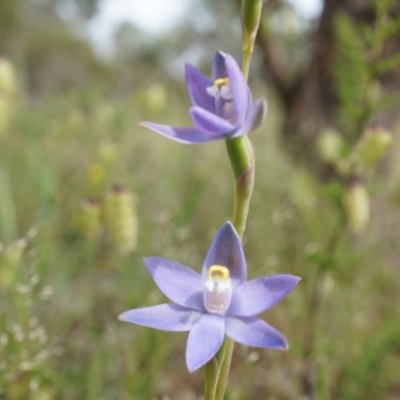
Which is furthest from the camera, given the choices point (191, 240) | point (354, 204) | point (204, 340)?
point (191, 240)

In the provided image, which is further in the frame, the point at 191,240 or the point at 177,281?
the point at 191,240

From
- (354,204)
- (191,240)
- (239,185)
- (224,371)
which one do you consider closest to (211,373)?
(224,371)

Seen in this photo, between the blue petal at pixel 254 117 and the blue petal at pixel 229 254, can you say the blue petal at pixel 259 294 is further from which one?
the blue petal at pixel 254 117

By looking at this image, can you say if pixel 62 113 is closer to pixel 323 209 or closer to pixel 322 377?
pixel 323 209

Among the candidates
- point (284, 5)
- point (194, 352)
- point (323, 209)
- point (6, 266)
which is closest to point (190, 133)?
point (194, 352)

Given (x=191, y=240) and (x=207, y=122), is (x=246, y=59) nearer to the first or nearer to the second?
(x=207, y=122)

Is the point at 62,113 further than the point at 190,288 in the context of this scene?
Yes
